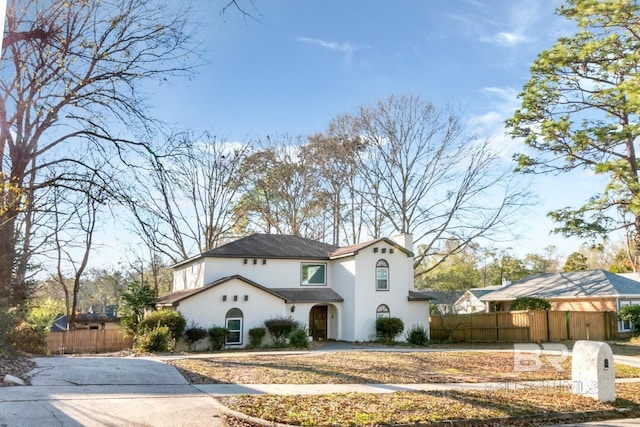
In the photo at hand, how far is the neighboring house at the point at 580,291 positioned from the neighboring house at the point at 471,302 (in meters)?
11.6

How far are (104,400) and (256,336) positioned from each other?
604 inches

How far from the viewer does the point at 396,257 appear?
1083 inches

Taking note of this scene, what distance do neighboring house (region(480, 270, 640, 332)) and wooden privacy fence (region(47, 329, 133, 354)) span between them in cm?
2433

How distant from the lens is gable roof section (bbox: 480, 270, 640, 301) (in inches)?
1142

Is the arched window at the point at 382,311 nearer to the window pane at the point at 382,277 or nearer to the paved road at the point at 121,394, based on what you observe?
the window pane at the point at 382,277

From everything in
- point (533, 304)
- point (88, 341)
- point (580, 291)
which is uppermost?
point (580, 291)

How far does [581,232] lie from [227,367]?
15.2 m

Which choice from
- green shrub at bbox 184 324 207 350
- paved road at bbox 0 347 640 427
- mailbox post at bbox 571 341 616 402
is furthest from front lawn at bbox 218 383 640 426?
green shrub at bbox 184 324 207 350

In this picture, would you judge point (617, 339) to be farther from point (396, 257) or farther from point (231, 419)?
point (231, 419)

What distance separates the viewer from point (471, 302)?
4938 cm

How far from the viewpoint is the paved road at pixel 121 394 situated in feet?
23.0

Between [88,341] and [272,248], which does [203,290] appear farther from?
[88,341]

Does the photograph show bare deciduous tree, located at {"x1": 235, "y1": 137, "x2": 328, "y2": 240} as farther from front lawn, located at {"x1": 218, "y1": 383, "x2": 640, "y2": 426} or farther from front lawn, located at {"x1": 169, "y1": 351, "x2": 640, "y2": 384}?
front lawn, located at {"x1": 218, "y1": 383, "x2": 640, "y2": 426}

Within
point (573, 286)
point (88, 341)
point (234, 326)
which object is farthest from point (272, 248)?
point (573, 286)
